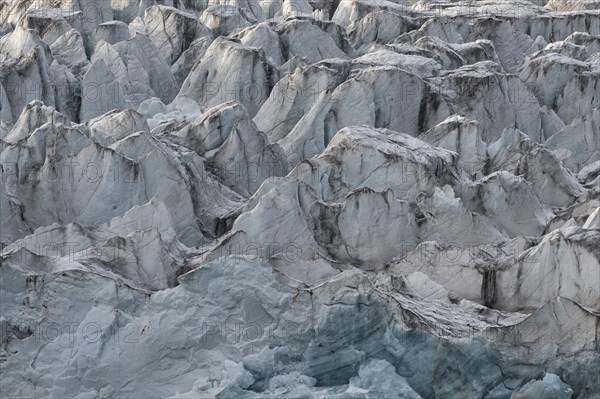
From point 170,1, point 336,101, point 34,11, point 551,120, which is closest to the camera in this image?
point 336,101

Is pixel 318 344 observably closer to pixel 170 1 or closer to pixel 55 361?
pixel 55 361

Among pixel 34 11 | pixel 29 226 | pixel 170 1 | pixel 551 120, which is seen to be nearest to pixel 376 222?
pixel 29 226

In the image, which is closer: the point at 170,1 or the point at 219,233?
the point at 219,233

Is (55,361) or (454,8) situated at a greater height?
(55,361)

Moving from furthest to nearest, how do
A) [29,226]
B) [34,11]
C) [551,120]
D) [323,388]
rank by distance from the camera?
[34,11], [551,120], [29,226], [323,388]

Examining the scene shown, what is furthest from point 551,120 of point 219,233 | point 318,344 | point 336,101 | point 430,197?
point 318,344

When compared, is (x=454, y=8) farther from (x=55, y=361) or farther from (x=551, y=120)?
(x=55, y=361)
